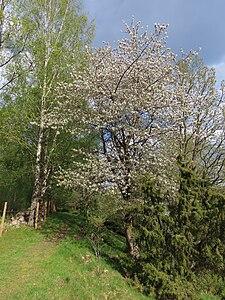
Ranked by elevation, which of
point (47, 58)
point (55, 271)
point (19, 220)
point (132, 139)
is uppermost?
point (47, 58)

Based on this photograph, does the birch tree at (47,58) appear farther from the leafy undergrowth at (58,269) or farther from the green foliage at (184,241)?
the green foliage at (184,241)

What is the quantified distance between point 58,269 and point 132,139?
5762 mm

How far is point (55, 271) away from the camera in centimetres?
778

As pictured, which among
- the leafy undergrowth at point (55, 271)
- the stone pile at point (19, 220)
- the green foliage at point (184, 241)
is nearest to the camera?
the leafy undergrowth at point (55, 271)

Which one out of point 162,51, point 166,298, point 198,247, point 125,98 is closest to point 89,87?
point 125,98

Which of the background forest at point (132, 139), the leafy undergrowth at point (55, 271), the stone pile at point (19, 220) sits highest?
the background forest at point (132, 139)

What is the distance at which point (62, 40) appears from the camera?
15.9 meters

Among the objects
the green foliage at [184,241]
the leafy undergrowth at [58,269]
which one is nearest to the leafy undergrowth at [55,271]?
the leafy undergrowth at [58,269]

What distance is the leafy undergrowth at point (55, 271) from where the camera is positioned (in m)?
6.70

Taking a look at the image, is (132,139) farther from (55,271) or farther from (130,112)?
(55,271)

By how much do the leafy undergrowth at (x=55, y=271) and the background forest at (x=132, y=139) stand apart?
89 centimetres

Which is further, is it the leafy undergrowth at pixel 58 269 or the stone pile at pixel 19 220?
the stone pile at pixel 19 220

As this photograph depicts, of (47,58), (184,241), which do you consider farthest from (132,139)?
(47,58)

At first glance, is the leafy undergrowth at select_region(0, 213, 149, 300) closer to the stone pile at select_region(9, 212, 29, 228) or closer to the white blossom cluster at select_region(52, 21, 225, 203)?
the stone pile at select_region(9, 212, 29, 228)
